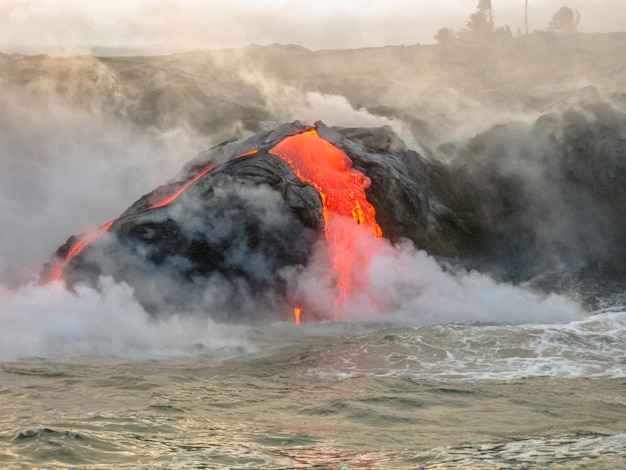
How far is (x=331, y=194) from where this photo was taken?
104 feet

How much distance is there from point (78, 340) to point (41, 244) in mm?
20778

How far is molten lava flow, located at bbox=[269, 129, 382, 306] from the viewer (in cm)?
3041

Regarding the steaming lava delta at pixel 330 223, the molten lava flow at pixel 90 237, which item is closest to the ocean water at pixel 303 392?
the steaming lava delta at pixel 330 223

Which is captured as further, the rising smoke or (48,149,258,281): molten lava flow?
(48,149,258,281): molten lava flow

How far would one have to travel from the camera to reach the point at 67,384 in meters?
17.3

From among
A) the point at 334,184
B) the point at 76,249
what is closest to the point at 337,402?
the point at 76,249

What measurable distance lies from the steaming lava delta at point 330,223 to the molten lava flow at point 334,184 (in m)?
0.05

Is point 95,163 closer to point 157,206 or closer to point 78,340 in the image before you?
point 157,206

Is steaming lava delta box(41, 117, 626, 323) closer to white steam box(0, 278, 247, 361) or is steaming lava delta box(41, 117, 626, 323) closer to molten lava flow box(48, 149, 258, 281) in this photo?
molten lava flow box(48, 149, 258, 281)

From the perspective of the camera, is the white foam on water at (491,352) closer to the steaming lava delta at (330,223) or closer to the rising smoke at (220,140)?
the rising smoke at (220,140)

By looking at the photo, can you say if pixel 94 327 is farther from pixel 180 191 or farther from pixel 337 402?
pixel 337 402

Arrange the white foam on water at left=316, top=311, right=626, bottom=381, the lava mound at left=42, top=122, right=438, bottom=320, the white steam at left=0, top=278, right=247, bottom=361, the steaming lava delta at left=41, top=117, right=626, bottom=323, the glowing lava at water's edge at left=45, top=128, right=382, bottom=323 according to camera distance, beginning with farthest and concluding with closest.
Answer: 1. the glowing lava at water's edge at left=45, top=128, right=382, bottom=323
2. the steaming lava delta at left=41, top=117, right=626, bottom=323
3. the lava mound at left=42, top=122, right=438, bottom=320
4. the white steam at left=0, top=278, right=247, bottom=361
5. the white foam on water at left=316, top=311, right=626, bottom=381

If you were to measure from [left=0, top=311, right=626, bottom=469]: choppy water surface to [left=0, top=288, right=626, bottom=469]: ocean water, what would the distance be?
1.7 inches

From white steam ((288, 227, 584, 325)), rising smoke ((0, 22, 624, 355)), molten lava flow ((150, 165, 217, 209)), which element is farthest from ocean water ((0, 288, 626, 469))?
molten lava flow ((150, 165, 217, 209))
